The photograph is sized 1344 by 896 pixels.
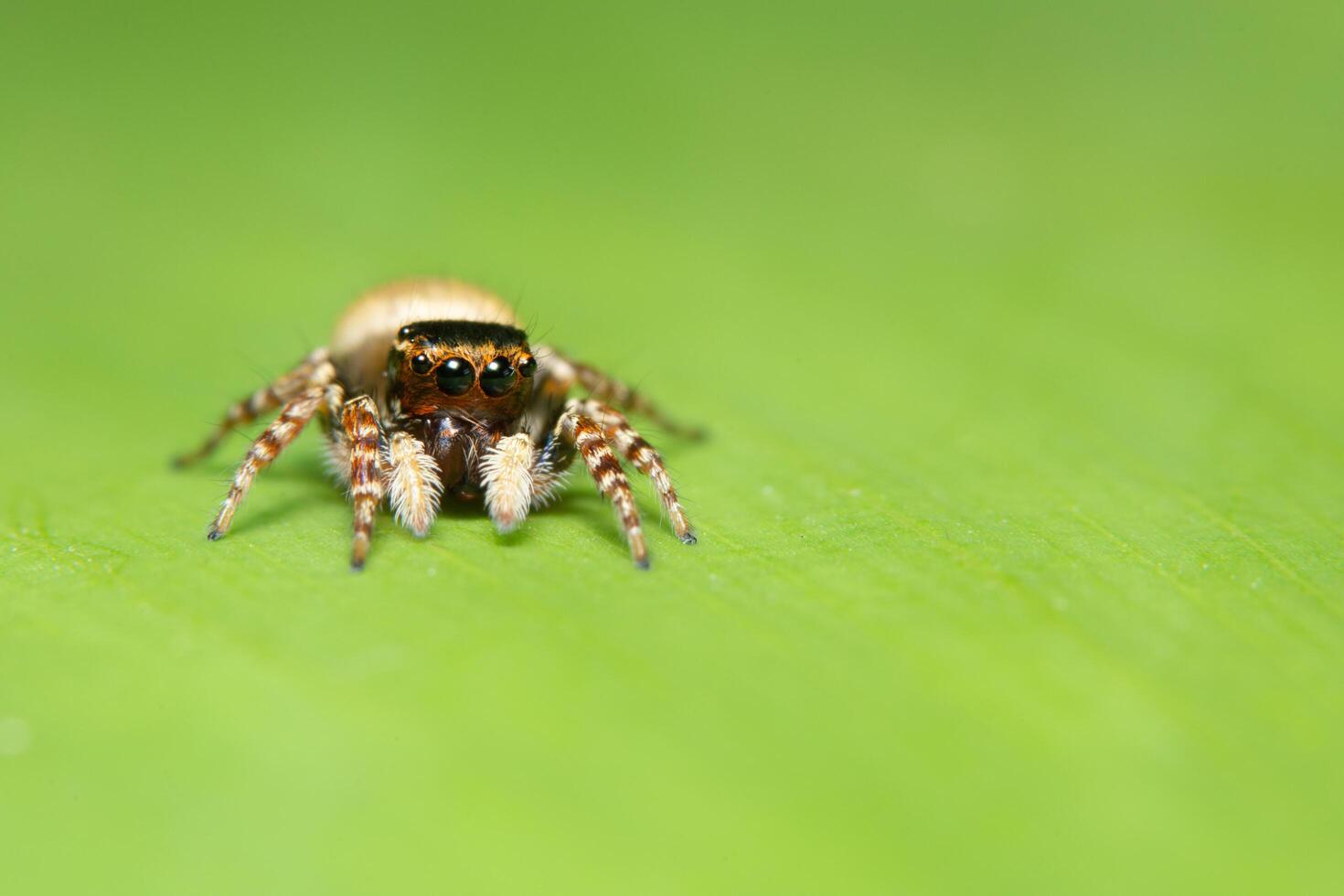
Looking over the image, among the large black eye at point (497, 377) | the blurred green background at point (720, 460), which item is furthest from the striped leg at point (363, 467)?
the large black eye at point (497, 377)

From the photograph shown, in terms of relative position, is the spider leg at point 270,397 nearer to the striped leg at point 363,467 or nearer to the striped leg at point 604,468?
the striped leg at point 363,467

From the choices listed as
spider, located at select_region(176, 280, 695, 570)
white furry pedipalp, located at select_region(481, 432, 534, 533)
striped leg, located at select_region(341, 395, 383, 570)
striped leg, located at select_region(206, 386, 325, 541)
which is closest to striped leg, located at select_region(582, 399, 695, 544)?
spider, located at select_region(176, 280, 695, 570)

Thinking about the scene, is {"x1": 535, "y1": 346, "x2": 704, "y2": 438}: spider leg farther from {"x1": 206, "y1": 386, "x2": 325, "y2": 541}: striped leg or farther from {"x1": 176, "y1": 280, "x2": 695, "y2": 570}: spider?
{"x1": 206, "y1": 386, "x2": 325, "y2": 541}: striped leg

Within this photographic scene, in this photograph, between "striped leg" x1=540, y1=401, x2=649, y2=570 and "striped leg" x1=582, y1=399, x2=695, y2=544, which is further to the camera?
"striped leg" x1=582, y1=399, x2=695, y2=544

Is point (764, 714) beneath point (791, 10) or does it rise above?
beneath

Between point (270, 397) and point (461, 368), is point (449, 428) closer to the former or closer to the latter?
point (461, 368)

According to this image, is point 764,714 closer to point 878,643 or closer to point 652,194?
point 878,643

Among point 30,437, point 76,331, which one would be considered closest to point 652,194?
point 76,331
